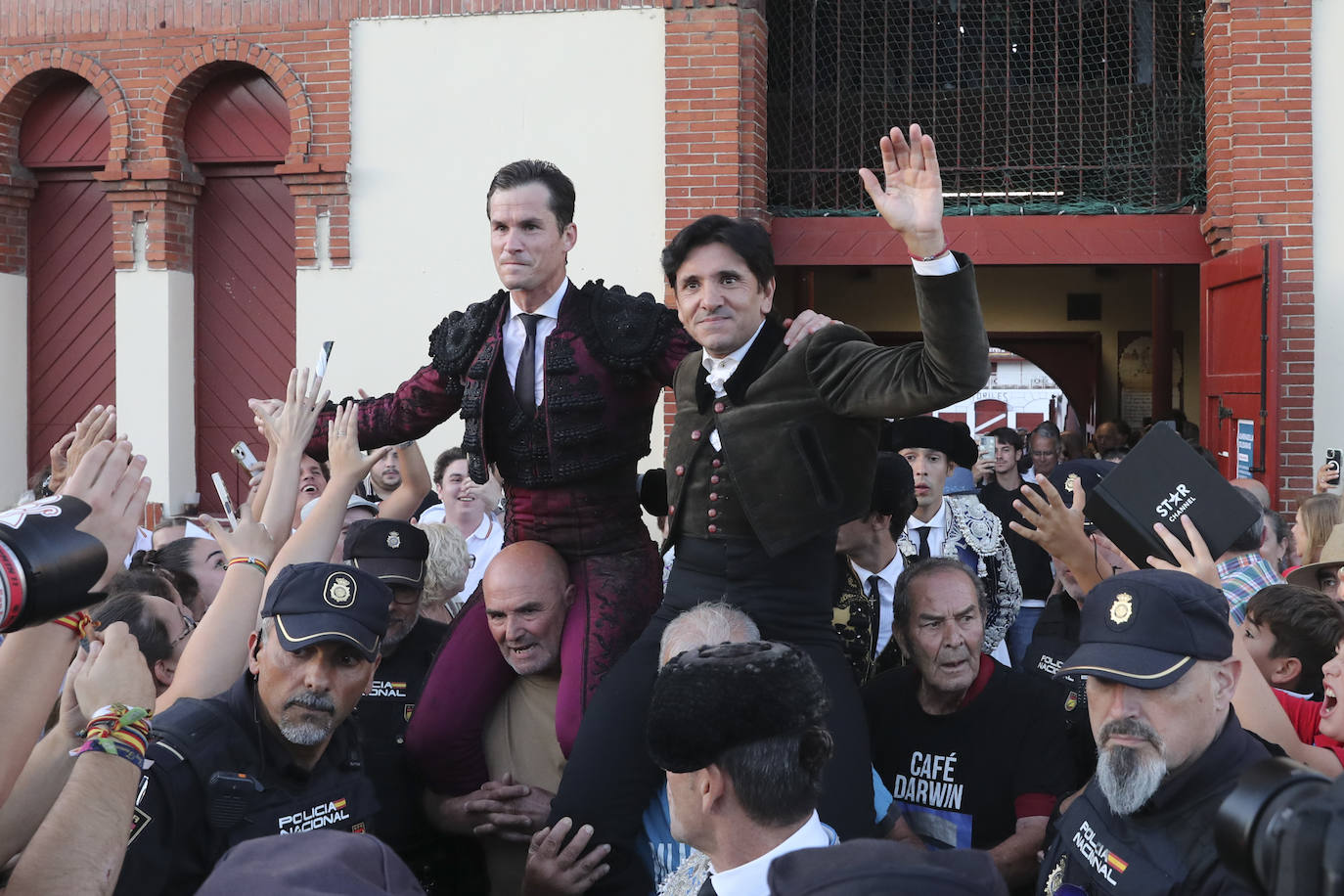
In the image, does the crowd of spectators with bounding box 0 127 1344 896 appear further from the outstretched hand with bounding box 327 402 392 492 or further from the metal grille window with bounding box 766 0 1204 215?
the metal grille window with bounding box 766 0 1204 215

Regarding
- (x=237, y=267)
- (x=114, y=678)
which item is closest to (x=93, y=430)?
(x=114, y=678)

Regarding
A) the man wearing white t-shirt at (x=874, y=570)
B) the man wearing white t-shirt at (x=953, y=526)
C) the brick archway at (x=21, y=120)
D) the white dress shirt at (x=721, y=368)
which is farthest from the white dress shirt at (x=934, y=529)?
the brick archway at (x=21, y=120)

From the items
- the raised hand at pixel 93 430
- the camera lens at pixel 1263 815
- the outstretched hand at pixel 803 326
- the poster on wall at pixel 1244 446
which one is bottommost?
the camera lens at pixel 1263 815

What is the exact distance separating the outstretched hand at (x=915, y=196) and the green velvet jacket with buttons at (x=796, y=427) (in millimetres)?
242

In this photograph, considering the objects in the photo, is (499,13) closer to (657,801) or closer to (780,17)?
(780,17)

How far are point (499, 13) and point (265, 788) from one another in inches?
278

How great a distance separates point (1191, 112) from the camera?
9.62 m

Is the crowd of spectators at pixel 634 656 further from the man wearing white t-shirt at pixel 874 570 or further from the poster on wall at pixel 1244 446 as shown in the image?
the poster on wall at pixel 1244 446

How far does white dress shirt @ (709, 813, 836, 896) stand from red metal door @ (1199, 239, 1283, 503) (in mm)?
6988

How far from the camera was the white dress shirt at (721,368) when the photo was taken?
3.27 m

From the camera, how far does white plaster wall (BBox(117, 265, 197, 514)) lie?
941 centimetres

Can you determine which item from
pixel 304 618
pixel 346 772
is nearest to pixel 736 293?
pixel 304 618

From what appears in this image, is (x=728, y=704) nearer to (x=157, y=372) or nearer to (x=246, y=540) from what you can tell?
(x=246, y=540)

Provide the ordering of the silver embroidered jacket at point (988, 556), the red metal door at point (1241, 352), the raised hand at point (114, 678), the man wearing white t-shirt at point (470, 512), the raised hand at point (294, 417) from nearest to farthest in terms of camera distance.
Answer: the raised hand at point (114, 678) → the raised hand at point (294, 417) → the silver embroidered jacket at point (988, 556) → the man wearing white t-shirt at point (470, 512) → the red metal door at point (1241, 352)
